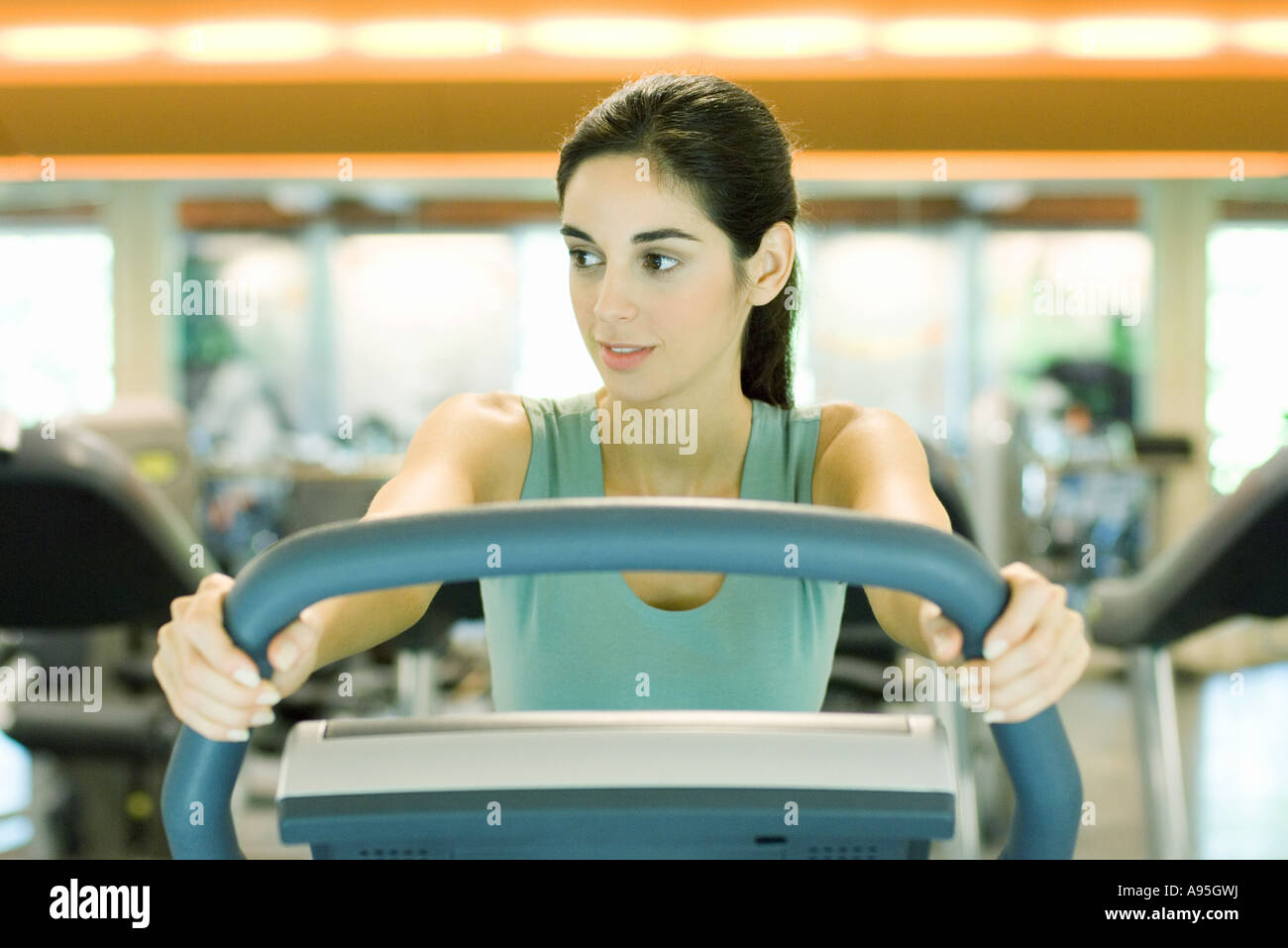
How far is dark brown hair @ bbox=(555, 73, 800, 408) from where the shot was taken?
1089 millimetres

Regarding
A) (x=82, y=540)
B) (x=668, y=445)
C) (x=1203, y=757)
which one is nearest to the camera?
(x=668, y=445)

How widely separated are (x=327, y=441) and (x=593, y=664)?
17.6 feet

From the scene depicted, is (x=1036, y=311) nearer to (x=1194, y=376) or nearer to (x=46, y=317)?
(x=1194, y=376)

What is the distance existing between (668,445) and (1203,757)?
3.24 m

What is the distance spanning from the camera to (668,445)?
1.18m

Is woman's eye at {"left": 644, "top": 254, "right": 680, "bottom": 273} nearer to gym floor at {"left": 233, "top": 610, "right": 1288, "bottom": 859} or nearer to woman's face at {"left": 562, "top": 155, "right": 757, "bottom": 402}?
woman's face at {"left": 562, "top": 155, "right": 757, "bottom": 402}

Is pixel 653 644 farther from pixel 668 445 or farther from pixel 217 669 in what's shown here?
pixel 217 669

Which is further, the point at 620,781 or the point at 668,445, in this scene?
the point at 668,445

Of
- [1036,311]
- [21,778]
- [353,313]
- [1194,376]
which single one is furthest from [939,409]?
[21,778]

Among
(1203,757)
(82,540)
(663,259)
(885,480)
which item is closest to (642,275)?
(663,259)

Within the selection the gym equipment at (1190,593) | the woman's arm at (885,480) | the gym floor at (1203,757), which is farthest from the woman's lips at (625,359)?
the gym floor at (1203,757)

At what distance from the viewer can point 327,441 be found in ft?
19.8

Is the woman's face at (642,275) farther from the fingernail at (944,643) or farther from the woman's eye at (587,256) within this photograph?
the fingernail at (944,643)

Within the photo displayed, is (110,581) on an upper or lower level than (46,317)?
lower
